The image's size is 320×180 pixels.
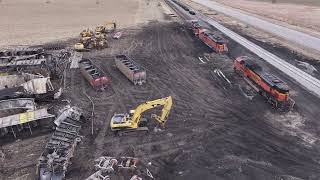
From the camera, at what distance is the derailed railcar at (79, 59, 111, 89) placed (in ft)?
122

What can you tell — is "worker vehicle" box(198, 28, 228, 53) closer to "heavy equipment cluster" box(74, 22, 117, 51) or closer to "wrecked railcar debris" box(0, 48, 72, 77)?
"heavy equipment cluster" box(74, 22, 117, 51)

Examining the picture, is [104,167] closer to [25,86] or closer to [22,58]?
[25,86]

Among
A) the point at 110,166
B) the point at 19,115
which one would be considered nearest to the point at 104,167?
the point at 110,166

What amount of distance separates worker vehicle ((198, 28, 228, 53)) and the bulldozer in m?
14.5

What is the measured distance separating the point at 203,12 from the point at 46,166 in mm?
59842

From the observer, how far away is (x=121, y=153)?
2703 cm

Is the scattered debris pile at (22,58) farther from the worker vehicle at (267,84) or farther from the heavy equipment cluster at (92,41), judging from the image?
the worker vehicle at (267,84)

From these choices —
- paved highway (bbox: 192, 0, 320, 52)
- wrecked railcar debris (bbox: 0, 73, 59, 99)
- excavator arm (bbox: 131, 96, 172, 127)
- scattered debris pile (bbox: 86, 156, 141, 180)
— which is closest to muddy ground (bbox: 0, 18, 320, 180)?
scattered debris pile (bbox: 86, 156, 141, 180)

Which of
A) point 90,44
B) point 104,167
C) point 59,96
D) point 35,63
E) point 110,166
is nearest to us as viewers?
point 104,167

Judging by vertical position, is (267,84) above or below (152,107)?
above

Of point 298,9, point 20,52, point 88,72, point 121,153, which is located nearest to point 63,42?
point 20,52

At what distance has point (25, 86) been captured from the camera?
3422cm

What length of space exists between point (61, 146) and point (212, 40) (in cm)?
2950

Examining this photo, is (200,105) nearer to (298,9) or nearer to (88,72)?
(88,72)
